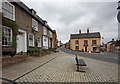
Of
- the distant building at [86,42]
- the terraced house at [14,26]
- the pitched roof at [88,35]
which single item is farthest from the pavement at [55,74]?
the pitched roof at [88,35]

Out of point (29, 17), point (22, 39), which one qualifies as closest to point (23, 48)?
point (22, 39)

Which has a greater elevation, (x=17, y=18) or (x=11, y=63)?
(x=17, y=18)

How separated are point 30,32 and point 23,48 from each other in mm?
3037

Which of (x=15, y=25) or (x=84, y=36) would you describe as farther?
(x=84, y=36)

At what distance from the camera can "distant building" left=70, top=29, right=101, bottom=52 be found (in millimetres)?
60281

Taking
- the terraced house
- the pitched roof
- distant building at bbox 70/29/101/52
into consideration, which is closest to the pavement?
the terraced house

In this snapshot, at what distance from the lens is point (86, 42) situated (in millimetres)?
61844

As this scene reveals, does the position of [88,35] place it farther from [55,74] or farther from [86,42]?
[55,74]

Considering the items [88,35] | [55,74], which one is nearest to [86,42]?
[88,35]

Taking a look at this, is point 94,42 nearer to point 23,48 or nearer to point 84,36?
point 84,36

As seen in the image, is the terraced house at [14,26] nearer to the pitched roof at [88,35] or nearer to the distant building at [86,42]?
the distant building at [86,42]

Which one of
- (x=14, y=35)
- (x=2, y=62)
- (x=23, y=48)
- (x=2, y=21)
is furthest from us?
(x=23, y=48)

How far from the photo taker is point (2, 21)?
11641 mm

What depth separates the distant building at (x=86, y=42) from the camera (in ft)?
198
